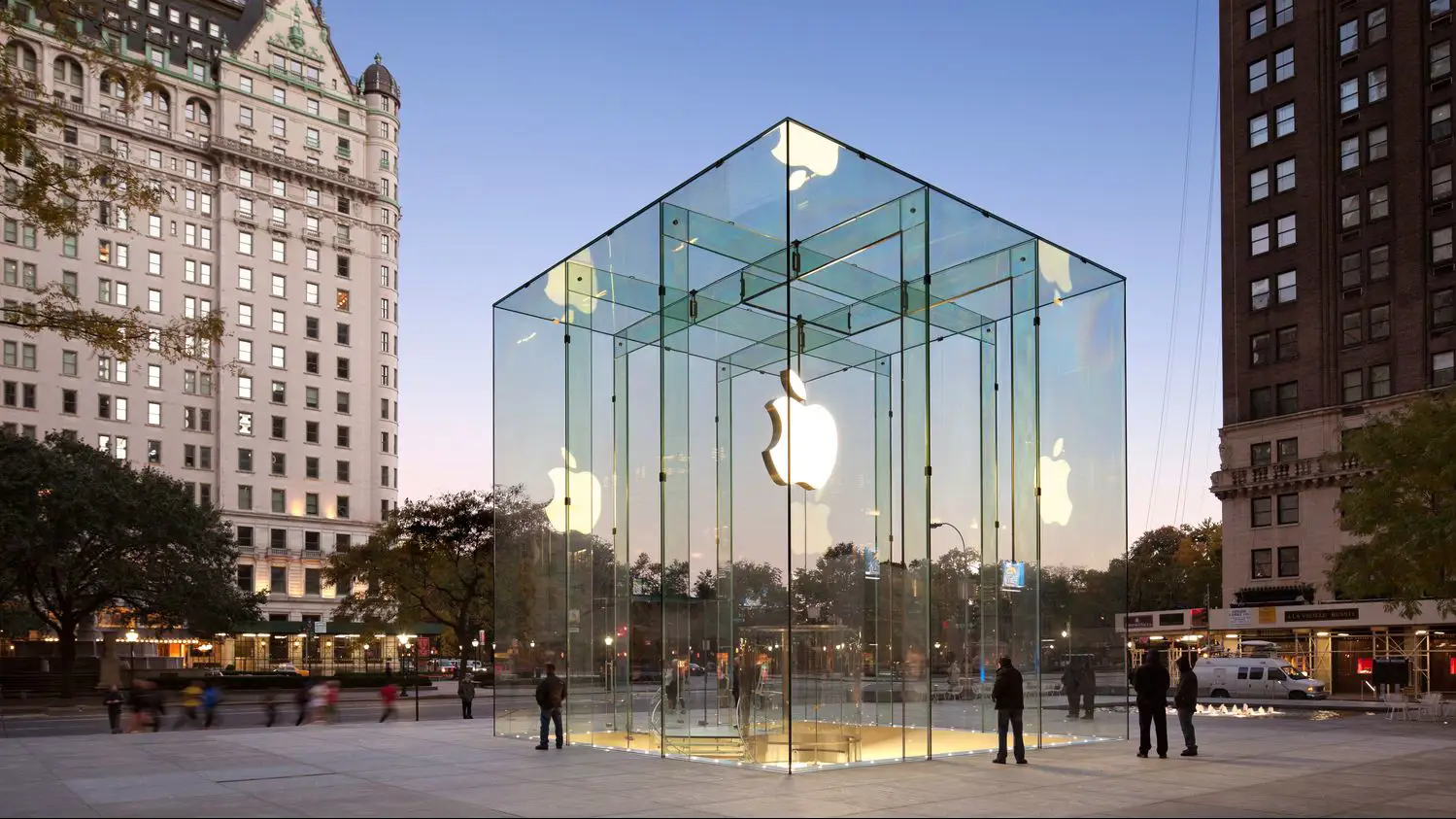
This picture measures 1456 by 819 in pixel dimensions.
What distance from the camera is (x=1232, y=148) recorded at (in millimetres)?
68875

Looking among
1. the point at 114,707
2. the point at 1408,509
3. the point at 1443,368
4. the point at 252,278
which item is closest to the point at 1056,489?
the point at 1408,509

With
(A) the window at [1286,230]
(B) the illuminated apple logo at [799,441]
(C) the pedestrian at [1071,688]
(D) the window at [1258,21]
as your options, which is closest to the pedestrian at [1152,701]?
(C) the pedestrian at [1071,688]

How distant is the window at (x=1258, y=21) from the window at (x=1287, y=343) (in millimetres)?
16418

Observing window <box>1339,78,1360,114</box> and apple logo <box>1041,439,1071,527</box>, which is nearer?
apple logo <box>1041,439,1071,527</box>

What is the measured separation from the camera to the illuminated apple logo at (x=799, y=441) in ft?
67.6

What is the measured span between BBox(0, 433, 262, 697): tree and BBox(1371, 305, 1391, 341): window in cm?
5777

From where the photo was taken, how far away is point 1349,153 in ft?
208

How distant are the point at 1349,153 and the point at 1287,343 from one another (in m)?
10.1

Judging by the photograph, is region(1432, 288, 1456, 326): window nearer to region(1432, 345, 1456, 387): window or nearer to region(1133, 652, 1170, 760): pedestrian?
region(1432, 345, 1456, 387): window

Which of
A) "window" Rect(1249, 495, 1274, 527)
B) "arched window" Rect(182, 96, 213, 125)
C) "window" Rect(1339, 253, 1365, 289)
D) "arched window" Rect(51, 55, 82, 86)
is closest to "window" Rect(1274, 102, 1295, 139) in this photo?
"window" Rect(1339, 253, 1365, 289)

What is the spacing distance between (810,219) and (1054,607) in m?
9.47

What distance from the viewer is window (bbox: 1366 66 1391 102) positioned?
2440 inches

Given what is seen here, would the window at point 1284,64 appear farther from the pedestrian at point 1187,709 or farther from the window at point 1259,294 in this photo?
the pedestrian at point 1187,709

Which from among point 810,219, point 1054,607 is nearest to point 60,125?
point 810,219
